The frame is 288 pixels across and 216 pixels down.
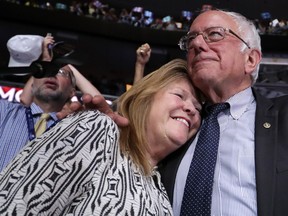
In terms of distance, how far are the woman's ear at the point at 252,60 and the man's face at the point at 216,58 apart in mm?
28

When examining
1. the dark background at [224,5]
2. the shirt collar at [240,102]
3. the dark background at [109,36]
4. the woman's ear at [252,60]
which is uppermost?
the woman's ear at [252,60]

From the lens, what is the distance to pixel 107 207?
895mm

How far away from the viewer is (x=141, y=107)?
1.29m

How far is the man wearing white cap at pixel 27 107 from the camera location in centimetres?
124

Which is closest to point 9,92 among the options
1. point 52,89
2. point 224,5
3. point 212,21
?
point 52,89

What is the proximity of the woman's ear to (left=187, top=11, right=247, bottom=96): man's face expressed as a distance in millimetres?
28

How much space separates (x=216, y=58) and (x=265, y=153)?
41 centimetres

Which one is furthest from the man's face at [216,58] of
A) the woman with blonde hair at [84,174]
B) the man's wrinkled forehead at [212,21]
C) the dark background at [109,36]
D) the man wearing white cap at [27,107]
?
the dark background at [109,36]

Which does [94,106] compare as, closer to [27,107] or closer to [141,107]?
[141,107]

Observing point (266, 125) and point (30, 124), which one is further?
point (30, 124)

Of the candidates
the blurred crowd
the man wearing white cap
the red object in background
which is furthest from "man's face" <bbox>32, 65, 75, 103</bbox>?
the blurred crowd

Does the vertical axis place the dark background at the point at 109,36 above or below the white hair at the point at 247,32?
below

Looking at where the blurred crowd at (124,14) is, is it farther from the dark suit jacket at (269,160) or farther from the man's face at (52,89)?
the dark suit jacket at (269,160)

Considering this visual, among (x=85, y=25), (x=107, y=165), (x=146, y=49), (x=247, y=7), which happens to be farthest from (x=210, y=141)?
(x=85, y=25)
